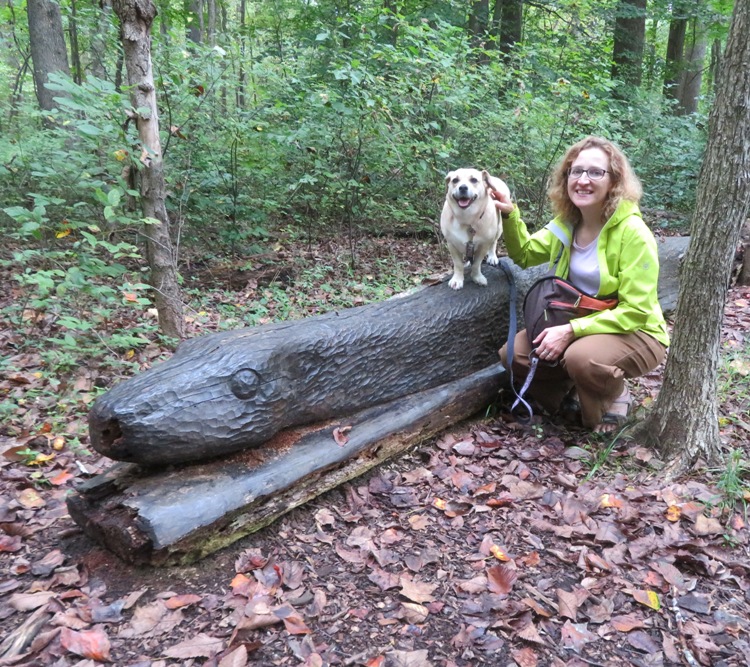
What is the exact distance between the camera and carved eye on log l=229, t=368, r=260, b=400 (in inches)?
107

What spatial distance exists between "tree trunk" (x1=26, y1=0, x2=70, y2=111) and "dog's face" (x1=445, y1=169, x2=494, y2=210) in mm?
7335

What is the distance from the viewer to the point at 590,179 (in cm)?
320

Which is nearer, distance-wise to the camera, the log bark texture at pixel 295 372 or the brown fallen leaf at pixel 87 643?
the brown fallen leaf at pixel 87 643

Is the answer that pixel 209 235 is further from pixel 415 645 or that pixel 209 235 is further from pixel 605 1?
pixel 605 1

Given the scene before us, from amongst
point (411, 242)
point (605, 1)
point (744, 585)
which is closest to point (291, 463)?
point (744, 585)

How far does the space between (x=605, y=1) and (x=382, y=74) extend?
757 centimetres

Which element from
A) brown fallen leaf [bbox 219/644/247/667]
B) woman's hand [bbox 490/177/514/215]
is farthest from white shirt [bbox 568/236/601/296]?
brown fallen leaf [bbox 219/644/247/667]

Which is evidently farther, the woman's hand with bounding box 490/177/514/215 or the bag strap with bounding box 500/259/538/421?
Answer: the woman's hand with bounding box 490/177/514/215

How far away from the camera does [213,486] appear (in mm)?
2504

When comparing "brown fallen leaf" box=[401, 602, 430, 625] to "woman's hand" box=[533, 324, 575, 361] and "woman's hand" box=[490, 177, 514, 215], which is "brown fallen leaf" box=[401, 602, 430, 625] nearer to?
"woman's hand" box=[533, 324, 575, 361]

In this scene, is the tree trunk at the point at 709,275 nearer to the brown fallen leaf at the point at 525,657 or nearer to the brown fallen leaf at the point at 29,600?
the brown fallen leaf at the point at 525,657

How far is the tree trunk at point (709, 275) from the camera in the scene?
2580 mm

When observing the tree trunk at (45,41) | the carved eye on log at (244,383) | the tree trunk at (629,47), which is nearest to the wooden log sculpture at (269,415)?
the carved eye on log at (244,383)

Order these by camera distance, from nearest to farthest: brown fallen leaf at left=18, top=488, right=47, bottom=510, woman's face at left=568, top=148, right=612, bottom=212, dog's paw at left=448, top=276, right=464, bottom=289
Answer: brown fallen leaf at left=18, top=488, right=47, bottom=510 → woman's face at left=568, top=148, right=612, bottom=212 → dog's paw at left=448, top=276, right=464, bottom=289
